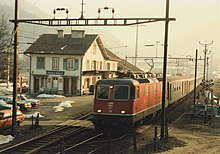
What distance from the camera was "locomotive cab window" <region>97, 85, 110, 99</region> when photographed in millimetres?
19127

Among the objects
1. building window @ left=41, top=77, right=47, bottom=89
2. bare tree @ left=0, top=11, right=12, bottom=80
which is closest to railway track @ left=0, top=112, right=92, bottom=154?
bare tree @ left=0, top=11, right=12, bottom=80

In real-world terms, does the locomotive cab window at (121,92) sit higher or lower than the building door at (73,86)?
higher

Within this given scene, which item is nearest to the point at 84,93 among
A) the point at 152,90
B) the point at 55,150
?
the point at 152,90

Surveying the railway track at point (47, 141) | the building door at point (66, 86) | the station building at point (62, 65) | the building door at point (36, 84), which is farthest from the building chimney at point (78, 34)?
the railway track at point (47, 141)

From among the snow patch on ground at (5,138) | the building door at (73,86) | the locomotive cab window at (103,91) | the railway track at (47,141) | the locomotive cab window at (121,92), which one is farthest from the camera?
the building door at (73,86)

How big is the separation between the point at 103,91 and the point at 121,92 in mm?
1003

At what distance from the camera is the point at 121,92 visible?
18938 millimetres

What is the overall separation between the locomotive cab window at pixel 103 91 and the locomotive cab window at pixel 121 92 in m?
0.44

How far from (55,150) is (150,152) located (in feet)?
13.6

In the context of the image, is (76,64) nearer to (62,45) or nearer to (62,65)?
(62,65)

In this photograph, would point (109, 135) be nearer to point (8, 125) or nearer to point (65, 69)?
point (8, 125)

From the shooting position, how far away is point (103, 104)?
19078 mm

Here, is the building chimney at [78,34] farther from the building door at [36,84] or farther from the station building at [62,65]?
the building door at [36,84]

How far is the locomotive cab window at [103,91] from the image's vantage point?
62.8 ft
